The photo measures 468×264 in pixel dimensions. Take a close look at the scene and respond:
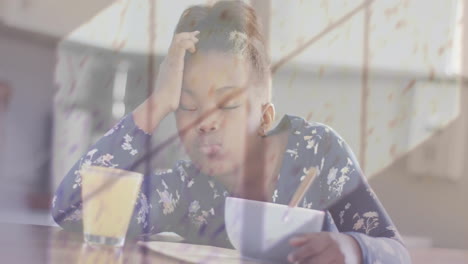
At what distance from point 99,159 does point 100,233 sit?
169mm

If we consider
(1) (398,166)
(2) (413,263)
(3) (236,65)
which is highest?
(3) (236,65)

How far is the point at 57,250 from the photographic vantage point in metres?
0.51

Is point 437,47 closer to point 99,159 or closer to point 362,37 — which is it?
point 362,37

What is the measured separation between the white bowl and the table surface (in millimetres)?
30

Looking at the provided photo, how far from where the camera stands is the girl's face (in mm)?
785

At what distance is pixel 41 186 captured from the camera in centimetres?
77

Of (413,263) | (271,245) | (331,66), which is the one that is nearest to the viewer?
(271,245)

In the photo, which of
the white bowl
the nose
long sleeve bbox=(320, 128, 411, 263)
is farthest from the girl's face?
the white bowl

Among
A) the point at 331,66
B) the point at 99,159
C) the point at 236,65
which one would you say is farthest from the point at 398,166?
the point at 99,159

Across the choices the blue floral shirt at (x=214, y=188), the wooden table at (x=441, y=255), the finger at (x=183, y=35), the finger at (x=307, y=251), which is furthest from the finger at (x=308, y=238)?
the finger at (x=183, y=35)

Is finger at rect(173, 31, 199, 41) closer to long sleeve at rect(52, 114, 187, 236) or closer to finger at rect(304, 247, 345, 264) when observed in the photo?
long sleeve at rect(52, 114, 187, 236)

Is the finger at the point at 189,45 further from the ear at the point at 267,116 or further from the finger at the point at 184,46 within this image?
the ear at the point at 267,116

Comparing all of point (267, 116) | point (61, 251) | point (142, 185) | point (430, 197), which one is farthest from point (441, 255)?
point (61, 251)

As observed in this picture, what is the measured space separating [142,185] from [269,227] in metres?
0.25
